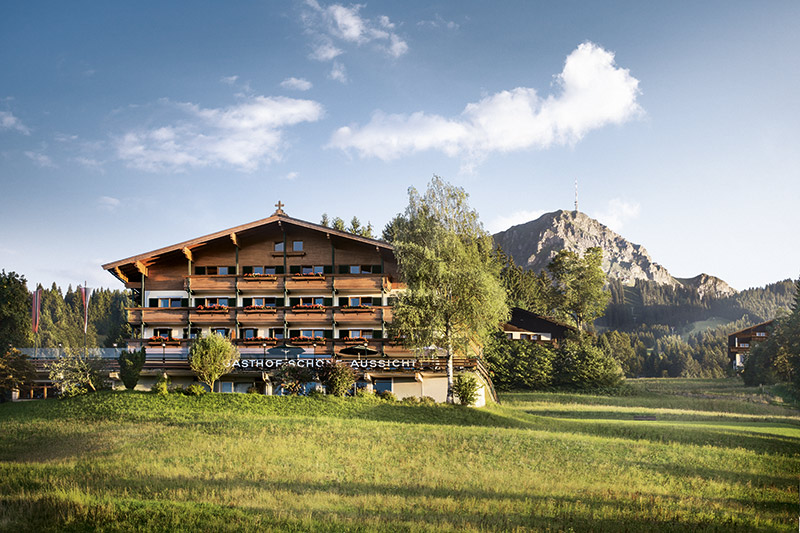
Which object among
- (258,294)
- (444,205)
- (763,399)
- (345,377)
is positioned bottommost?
(763,399)

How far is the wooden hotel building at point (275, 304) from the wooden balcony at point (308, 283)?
2.8 inches

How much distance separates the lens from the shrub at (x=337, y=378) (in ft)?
120

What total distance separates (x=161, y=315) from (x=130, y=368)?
6.20m

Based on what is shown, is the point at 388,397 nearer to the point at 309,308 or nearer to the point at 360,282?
the point at 309,308

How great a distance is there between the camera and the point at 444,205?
143ft

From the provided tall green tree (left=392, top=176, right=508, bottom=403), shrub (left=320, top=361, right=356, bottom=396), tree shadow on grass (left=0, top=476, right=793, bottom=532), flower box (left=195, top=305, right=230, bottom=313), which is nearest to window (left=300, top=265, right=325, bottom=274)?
flower box (left=195, top=305, right=230, bottom=313)

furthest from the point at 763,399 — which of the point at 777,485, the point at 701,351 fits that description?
the point at 701,351

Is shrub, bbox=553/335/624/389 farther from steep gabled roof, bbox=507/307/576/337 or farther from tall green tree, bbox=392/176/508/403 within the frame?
tall green tree, bbox=392/176/508/403

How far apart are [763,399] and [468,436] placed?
45.4 m

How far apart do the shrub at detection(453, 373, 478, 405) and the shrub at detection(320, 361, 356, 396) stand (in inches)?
253

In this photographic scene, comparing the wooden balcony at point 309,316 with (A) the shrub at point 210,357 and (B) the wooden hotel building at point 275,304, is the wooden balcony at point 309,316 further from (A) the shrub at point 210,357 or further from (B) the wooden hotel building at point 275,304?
(A) the shrub at point 210,357

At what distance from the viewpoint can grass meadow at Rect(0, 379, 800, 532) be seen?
48.7 feet

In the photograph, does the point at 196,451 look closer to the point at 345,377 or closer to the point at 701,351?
the point at 345,377

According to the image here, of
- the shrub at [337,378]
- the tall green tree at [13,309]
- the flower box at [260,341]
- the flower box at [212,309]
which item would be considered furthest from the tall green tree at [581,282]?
the tall green tree at [13,309]
